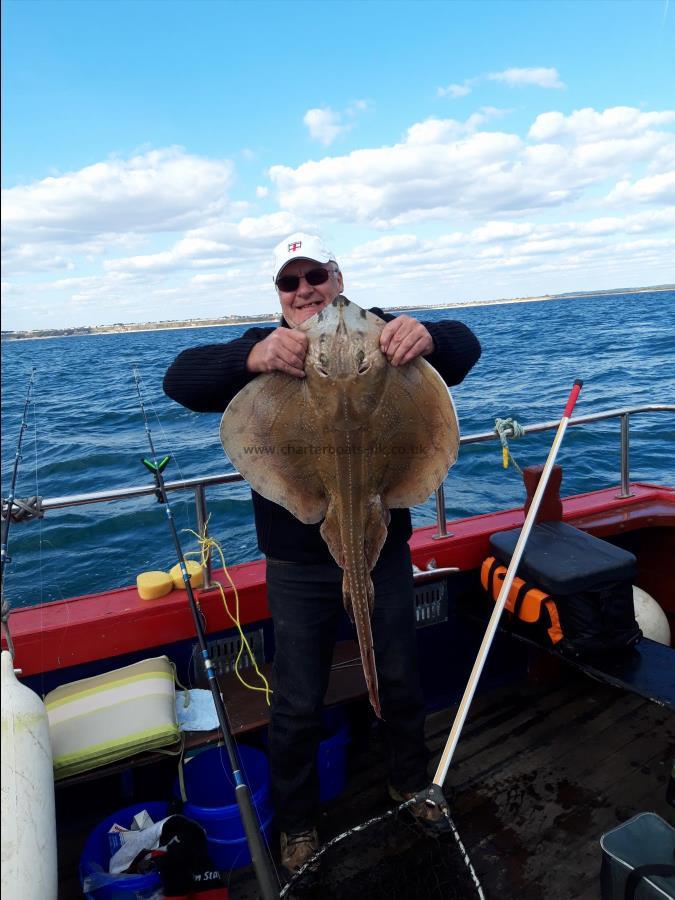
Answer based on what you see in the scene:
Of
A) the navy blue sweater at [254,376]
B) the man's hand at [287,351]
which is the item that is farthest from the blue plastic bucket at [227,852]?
the man's hand at [287,351]

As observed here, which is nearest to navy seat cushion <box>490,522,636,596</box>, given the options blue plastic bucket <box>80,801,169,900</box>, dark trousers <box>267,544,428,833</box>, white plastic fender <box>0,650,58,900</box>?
dark trousers <box>267,544,428,833</box>

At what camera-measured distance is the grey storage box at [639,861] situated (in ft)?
7.61

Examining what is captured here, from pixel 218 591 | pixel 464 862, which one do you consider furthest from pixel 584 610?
pixel 218 591

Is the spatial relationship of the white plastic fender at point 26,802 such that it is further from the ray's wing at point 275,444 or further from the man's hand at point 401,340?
the man's hand at point 401,340

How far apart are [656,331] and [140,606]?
39793 mm

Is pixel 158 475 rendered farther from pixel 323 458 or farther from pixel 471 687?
pixel 471 687

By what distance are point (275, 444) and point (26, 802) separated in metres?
1.53

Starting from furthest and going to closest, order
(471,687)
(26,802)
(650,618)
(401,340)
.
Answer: (650,618), (471,687), (401,340), (26,802)

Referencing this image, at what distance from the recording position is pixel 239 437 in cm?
254

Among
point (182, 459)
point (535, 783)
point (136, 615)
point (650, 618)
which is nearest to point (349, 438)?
point (136, 615)

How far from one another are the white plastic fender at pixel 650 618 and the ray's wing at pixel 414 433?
2945 mm

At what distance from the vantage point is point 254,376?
2629 mm

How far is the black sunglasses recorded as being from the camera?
10.0 ft

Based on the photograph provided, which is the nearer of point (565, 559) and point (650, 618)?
point (565, 559)
